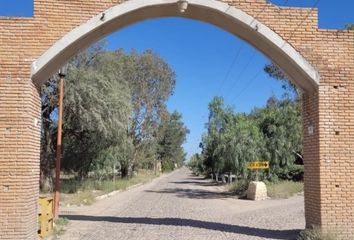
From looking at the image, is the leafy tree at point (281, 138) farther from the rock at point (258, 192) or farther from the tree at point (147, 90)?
the tree at point (147, 90)

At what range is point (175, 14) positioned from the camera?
1477 cm

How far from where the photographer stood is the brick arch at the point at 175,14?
1333 centimetres

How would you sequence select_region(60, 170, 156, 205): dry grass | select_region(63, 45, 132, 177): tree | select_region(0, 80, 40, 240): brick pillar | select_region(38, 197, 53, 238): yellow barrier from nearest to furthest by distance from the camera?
1. select_region(0, 80, 40, 240): brick pillar
2. select_region(38, 197, 53, 238): yellow barrier
3. select_region(60, 170, 156, 205): dry grass
4. select_region(63, 45, 132, 177): tree

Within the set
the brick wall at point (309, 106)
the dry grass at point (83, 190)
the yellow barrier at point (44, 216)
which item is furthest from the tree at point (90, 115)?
the brick wall at point (309, 106)

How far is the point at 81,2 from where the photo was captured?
44.3 ft

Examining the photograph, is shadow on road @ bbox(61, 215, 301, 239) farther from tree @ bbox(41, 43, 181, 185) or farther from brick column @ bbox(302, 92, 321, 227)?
tree @ bbox(41, 43, 181, 185)

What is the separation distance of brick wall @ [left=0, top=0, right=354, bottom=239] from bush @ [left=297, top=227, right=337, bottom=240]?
0.26 metres

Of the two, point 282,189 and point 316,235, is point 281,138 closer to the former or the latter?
point 282,189

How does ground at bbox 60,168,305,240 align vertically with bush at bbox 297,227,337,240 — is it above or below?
below

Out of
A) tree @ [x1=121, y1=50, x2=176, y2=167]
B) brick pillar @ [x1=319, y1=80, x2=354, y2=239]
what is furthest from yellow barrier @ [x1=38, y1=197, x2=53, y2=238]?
tree @ [x1=121, y1=50, x2=176, y2=167]

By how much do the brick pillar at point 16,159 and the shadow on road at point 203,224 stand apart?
6228 mm

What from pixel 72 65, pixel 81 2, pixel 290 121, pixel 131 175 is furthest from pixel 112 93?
pixel 131 175

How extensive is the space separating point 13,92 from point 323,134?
313 inches

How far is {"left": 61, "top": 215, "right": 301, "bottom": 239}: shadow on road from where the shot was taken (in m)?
15.4
